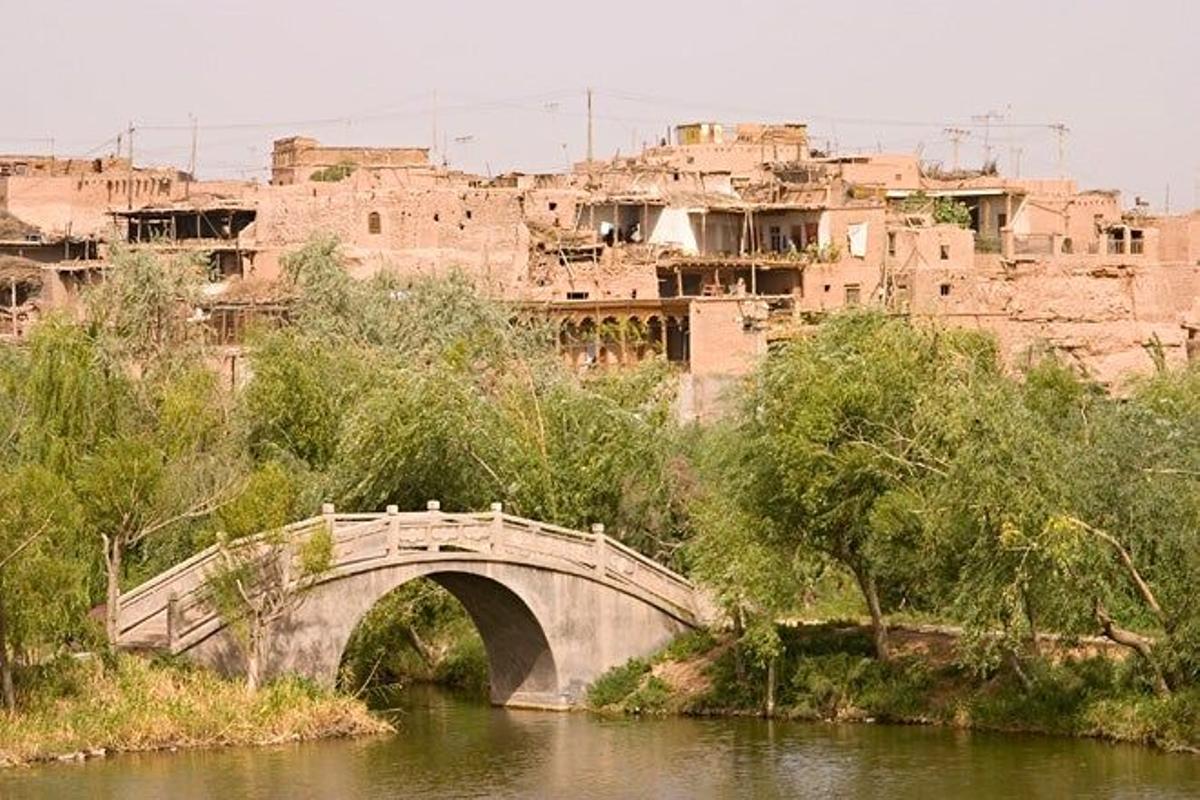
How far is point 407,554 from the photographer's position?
34750 mm

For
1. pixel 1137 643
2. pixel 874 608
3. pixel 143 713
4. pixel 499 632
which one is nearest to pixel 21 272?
pixel 499 632

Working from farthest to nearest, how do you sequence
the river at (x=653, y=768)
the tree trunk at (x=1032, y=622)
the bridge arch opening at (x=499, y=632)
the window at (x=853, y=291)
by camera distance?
the window at (x=853, y=291)
the bridge arch opening at (x=499, y=632)
the tree trunk at (x=1032, y=622)
the river at (x=653, y=768)

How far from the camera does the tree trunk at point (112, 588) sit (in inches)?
1273

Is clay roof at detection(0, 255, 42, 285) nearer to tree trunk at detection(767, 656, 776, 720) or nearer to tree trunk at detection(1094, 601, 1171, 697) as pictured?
tree trunk at detection(767, 656, 776, 720)

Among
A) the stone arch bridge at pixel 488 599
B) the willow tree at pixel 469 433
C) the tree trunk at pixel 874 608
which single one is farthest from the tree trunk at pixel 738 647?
the willow tree at pixel 469 433

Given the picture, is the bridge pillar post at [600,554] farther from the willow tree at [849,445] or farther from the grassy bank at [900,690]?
the willow tree at [849,445]

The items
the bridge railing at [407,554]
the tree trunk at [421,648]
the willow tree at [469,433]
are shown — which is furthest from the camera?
the tree trunk at [421,648]

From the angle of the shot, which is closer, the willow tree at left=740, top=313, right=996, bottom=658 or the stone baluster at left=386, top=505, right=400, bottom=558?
the willow tree at left=740, top=313, right=996, bottom=658

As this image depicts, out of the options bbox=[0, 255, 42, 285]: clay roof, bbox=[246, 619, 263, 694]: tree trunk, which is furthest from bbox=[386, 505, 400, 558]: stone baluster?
bbox=[0, 255, 42, 285]: clay roof

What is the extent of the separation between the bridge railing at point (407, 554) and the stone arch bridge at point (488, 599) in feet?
0.04

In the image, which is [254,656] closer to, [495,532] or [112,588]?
[112,588]

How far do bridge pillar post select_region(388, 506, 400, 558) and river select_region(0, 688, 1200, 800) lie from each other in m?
2.12

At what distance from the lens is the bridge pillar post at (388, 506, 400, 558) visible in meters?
34.6

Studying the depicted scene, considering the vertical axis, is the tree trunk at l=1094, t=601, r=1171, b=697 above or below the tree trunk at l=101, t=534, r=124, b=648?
below
